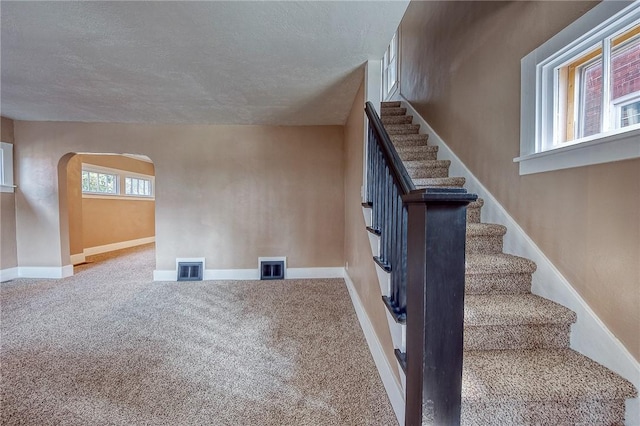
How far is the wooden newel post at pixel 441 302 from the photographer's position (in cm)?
81

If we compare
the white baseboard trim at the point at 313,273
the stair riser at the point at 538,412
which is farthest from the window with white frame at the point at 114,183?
the stair riser at the point at 538,412

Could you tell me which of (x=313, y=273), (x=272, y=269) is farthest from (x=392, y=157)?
(x=272, y=269)

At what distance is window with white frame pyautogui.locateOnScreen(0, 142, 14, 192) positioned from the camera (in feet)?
11.5

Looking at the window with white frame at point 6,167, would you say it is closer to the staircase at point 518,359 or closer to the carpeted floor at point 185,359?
the carpeted floor at point 185,359

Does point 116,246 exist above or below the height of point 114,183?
below

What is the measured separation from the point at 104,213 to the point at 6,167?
7.24 ft

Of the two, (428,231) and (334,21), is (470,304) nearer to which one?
(428,231)

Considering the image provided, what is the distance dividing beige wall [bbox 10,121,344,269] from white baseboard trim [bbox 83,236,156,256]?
1.66 metres

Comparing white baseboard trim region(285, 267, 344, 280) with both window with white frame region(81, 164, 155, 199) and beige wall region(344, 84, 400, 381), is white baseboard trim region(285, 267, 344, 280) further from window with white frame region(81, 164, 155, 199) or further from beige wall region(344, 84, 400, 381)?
window with white frame region(81, 164, 155, 199)

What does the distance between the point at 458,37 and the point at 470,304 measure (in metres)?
2.39

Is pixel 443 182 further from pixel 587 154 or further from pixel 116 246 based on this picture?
pixel 116 246

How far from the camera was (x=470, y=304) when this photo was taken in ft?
4.76

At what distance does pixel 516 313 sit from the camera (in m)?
1.37

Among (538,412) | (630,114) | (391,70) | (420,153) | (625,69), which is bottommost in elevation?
(538,412)
